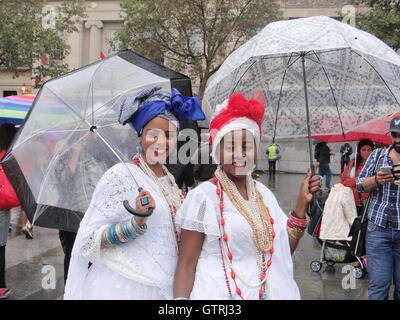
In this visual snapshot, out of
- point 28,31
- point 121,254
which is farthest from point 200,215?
point 28,31

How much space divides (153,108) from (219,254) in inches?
31.6

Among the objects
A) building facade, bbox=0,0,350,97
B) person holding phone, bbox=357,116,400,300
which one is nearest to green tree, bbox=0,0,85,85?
building facade, bbox=0,0,350,97

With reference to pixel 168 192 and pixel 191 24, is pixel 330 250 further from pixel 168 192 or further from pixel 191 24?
pixel 191 24

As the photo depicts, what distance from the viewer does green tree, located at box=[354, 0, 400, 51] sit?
54.6ft

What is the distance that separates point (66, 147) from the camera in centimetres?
303

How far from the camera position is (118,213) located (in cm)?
212

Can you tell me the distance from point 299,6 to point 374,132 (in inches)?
941

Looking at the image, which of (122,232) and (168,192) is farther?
(168,192)

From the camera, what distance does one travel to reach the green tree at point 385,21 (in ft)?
54.6

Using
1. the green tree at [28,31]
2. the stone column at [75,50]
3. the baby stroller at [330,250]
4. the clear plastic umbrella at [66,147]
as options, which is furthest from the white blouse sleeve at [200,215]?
the stone column at [75,50]

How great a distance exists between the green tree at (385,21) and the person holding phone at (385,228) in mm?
14867

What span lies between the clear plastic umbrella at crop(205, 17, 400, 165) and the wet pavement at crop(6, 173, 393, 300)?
7.25 feet
